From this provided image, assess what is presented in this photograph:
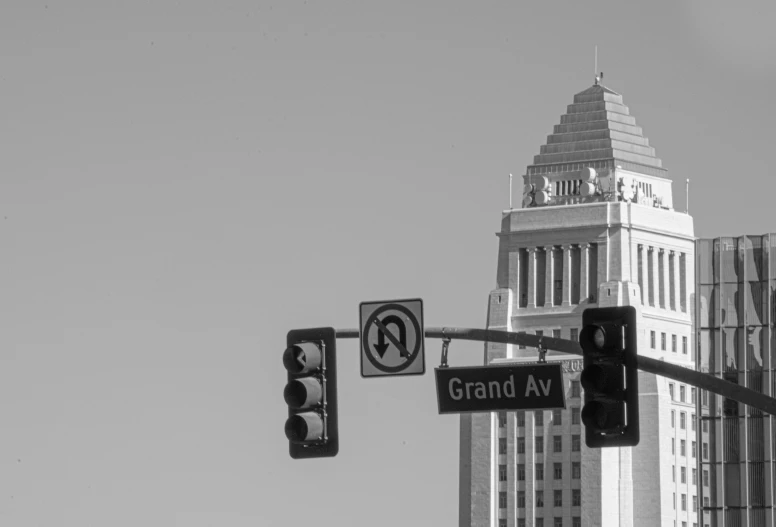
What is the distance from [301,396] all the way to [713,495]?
79.2 m

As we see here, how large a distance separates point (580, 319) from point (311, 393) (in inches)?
4790

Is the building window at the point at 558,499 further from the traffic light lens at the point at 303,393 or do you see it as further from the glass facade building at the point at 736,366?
the traffic light lens at the point at 303,393

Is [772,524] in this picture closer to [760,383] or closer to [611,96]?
[760,383]

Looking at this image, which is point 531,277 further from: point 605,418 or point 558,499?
point 605,418

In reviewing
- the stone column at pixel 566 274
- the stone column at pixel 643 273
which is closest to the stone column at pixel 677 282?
the stone column at pixel 643 273

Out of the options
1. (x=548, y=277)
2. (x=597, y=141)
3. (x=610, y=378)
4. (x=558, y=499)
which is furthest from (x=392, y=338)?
(x=597, y=141)

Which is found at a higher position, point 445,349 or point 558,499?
point 558,499

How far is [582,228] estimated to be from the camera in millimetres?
149500

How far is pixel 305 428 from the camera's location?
25.3 meters

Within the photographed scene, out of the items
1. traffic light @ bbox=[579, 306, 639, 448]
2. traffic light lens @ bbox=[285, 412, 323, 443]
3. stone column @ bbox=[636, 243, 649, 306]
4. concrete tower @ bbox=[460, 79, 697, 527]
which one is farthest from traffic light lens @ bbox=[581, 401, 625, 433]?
stone column @ bbox=[636, 243, 649, 306]

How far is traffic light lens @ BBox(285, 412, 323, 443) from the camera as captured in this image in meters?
25.3

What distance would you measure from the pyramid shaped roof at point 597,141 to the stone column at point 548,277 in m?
6.08

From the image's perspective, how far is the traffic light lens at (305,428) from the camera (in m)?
25.3

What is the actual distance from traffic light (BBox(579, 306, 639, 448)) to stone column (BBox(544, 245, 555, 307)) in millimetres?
127062
